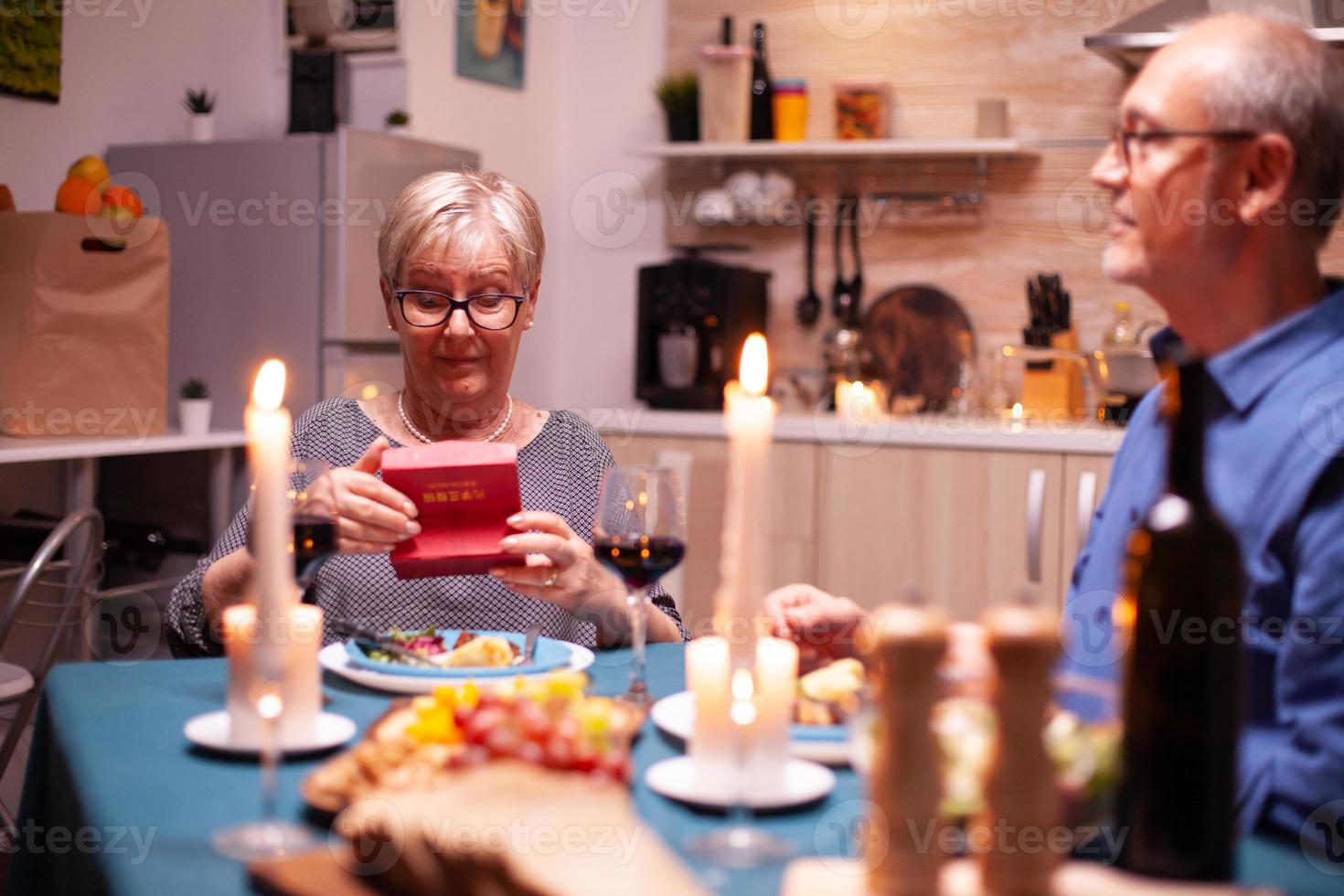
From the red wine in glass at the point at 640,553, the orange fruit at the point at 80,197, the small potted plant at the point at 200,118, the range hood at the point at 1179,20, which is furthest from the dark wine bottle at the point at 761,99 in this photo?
the red wine in glass at the point at 640,553

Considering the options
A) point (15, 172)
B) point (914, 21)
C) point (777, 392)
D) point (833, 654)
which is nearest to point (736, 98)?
point (914, 21)

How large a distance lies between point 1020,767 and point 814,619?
659 millimetres

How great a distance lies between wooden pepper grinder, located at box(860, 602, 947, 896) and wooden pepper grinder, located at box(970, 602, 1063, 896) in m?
0.03

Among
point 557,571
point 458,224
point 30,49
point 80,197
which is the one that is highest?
point 30,49

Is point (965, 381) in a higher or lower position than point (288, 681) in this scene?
higher

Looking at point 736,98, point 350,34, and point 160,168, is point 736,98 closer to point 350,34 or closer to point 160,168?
point 350,34

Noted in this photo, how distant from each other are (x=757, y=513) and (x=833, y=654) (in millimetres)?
514

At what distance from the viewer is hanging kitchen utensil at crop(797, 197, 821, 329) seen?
4.13 meters

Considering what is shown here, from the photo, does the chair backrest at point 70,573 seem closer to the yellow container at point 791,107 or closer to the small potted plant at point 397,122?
A: the small potted plant at point 397,122

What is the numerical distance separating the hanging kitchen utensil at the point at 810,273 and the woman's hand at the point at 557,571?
2622 millimetres

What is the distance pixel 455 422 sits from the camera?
195cm

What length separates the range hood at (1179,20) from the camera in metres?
3.20
